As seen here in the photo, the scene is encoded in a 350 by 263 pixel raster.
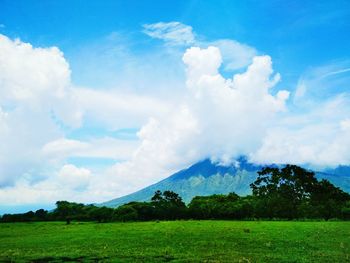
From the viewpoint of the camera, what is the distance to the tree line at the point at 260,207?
10462 cm

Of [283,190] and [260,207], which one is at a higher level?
[283,190]

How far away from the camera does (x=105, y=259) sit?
86.5ft

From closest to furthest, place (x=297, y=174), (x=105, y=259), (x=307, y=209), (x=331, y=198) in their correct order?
(x=105, y=259) → (x=307, y=209) → (x=331, y=198) → (x=297, y=174)

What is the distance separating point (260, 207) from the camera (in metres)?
109

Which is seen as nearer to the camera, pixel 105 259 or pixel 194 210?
pixel 105 259

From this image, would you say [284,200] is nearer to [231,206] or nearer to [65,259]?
[231,206]

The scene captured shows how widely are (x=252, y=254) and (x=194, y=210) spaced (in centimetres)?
9043

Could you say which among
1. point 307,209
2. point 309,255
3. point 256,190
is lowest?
point 309,255

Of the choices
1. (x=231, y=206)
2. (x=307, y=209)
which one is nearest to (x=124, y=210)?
(x=231, y=206)

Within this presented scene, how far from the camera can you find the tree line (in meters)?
105

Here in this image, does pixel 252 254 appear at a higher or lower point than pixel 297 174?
lower

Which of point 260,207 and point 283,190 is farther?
point 283,190

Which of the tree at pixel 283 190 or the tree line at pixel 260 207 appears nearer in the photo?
the tree line at pixel 260 207

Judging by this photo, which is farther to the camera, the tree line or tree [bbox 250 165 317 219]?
tree [bbox 250 165 317 219]
